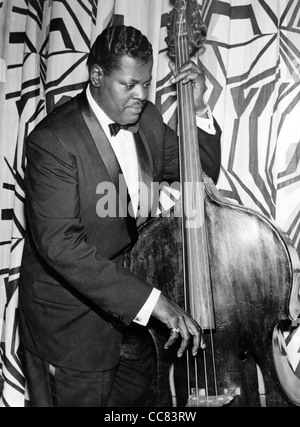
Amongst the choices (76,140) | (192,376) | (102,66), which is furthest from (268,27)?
(192,376)

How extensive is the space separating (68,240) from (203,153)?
20.2 inches

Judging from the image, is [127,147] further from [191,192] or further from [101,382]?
[101,382]

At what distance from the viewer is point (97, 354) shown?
61.2 inches

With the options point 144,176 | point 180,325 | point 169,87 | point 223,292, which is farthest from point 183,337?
point 169,87

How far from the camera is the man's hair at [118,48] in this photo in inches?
59.2

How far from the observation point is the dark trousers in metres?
1.53

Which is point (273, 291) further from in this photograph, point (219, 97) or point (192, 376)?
point (219, 97)

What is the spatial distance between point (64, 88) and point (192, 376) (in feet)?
4.06

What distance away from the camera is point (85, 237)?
4.83ft

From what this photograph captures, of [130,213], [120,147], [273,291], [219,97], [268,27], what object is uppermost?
[268,27]

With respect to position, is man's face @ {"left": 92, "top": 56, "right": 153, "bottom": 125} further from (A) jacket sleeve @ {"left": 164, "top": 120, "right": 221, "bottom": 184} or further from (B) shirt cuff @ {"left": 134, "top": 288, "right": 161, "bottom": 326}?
(B) shirt cuff @ {"left": 134, "top": 288, "right": 161, "bottom": 326}

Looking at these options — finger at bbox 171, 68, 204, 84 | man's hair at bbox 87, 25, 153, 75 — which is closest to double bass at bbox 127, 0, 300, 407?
finger at bbox 171, 68, 204, 84

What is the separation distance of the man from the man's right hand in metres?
0.02

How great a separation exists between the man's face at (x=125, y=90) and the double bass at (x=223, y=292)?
0.14m
